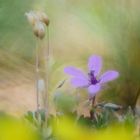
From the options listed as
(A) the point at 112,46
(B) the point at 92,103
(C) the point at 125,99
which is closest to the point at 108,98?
(C) the point at 125,99

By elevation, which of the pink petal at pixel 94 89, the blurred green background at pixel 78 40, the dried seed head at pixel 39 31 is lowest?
the pink petal at pixel 94 89

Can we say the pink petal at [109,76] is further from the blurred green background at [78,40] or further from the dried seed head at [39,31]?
the blurred green background at [78,40]

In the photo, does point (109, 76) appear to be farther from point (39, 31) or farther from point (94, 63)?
point (39, 31)

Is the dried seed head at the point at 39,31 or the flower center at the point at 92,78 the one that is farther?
the flower center at the point at 92,78

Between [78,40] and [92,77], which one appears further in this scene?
[78,40]

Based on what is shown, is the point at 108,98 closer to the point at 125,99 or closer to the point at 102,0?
the point at 125,99

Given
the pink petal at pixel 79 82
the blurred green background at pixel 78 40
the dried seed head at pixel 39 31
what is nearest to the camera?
the dried seed head at pixel 39 31

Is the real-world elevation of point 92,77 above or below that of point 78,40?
below

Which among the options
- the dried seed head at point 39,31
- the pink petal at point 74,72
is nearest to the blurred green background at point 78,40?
the pink petal at point 74,72

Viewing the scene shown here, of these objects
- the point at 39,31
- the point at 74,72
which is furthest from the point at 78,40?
the point at 39,31
